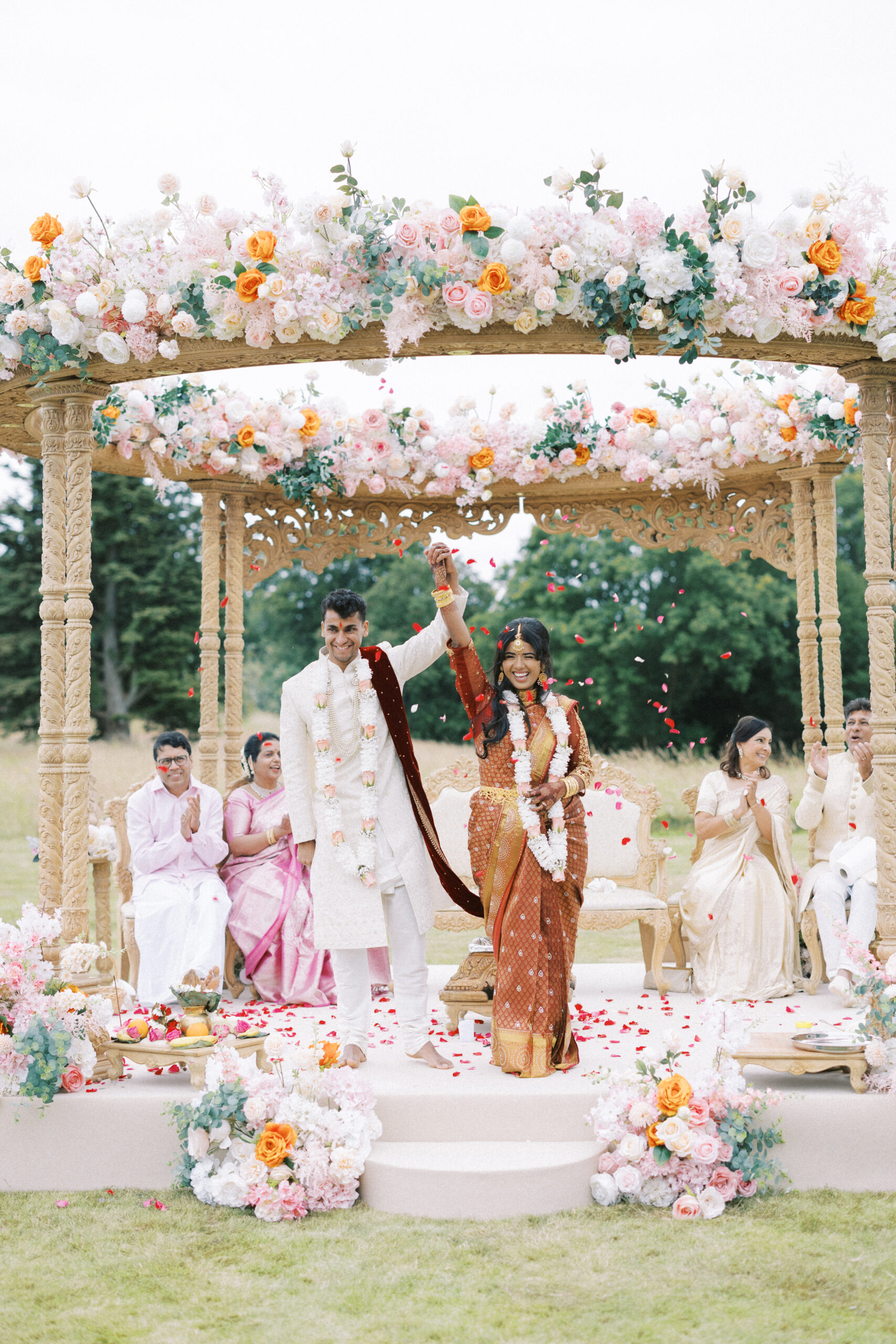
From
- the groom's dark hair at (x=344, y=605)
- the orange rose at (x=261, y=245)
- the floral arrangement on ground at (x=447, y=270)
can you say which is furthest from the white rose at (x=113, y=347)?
the groom's dark hair at (x=344, y=605)

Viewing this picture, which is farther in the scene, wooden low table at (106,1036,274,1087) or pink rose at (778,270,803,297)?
pink rose at (778,270,803,297)

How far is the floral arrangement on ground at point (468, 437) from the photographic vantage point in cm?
737

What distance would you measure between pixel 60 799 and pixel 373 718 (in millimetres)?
1455

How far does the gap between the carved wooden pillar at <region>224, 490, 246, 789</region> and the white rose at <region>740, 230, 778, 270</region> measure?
4360 mm

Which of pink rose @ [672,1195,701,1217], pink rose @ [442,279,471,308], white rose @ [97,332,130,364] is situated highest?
pink rose @ [442,279,471,308]

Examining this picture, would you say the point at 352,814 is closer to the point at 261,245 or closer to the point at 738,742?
the point at 261,245

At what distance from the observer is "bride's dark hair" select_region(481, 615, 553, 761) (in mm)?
5359

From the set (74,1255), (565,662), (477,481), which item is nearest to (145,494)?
(565,662)

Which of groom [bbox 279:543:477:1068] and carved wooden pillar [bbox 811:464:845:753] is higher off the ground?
carved wooden pillar [bbox 811:464:845:753]

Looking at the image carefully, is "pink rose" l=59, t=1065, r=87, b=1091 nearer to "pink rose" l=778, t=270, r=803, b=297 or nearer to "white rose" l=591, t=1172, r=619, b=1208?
"white rose" l=591, t=1172, r=619, b=1208

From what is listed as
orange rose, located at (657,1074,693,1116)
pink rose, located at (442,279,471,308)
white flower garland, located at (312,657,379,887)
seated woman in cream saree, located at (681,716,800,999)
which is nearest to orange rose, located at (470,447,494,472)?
seated woman in cream saree, located at (681,716,800,999)

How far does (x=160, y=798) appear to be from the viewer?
279 inches

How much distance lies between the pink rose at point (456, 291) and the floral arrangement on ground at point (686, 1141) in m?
3.02

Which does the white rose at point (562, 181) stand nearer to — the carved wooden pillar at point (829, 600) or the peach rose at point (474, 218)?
the peach rose at point (474, 218)
